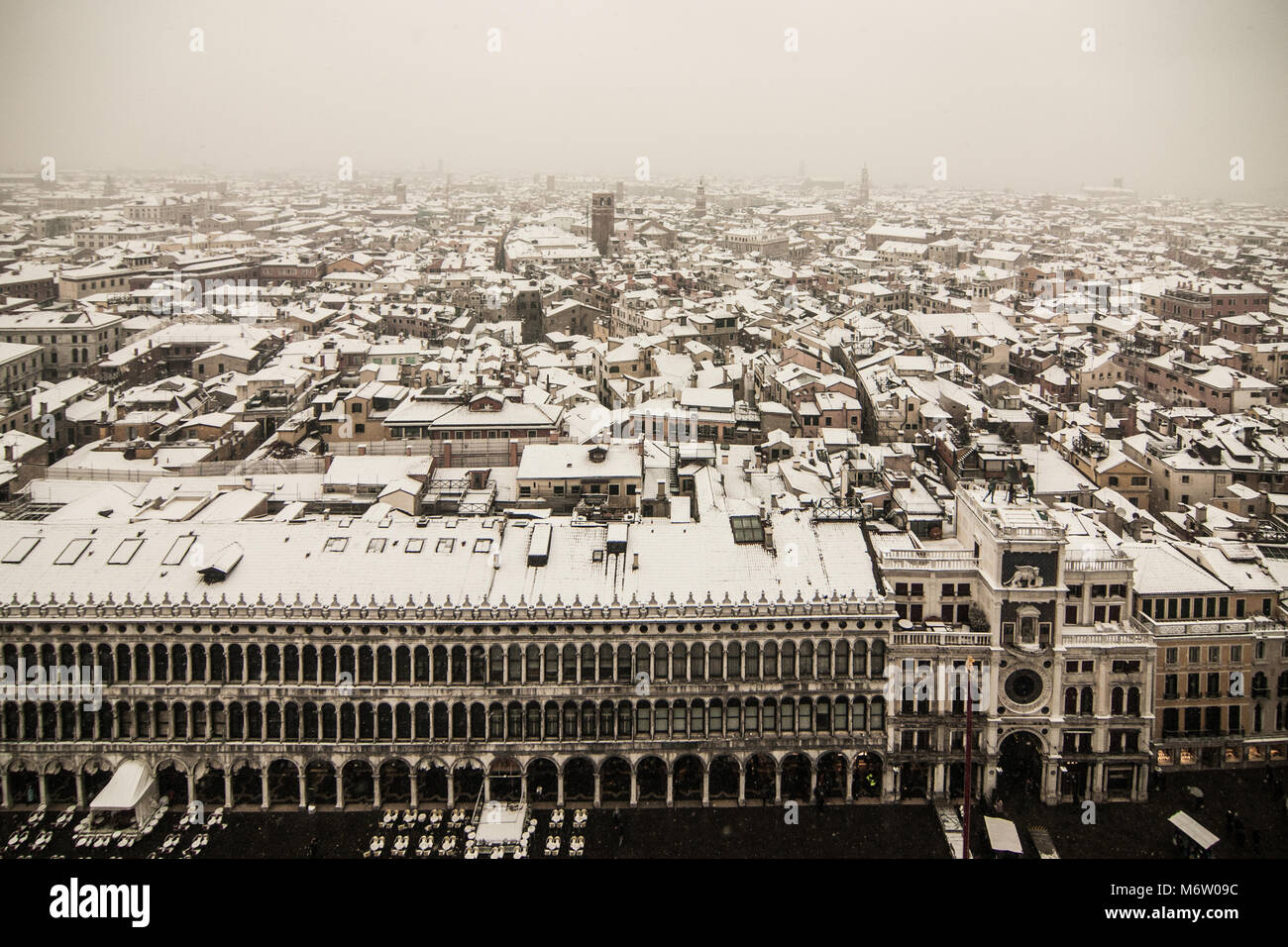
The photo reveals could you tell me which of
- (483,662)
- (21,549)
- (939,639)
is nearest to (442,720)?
(483,662)

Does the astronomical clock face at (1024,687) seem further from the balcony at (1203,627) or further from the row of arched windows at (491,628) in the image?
the row of arched windows at (491,628)

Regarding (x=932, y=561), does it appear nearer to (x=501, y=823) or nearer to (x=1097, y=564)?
(x=1097, y=564)

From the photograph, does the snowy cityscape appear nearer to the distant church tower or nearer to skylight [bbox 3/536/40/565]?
skylight [bbox 3/536/40/565]

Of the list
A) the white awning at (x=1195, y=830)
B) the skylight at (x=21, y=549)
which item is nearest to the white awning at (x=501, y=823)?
the skylight at (x=21, y=549)

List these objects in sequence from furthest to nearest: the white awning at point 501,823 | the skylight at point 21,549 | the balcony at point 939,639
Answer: the skylight at point 21,549 < the balcony at point 939,639 < the white awning at point 501,823

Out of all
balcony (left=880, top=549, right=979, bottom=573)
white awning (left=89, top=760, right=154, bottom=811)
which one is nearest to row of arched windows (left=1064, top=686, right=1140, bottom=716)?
balcony (left=880, top=549, right=979, bottom=573)
